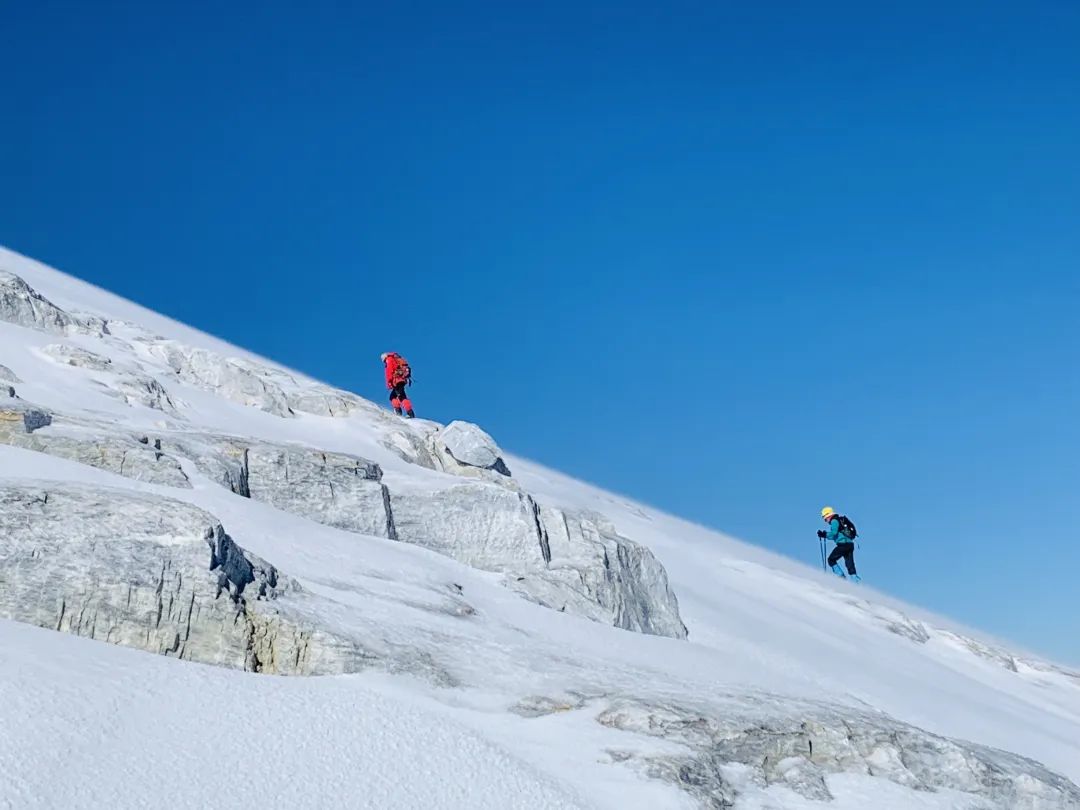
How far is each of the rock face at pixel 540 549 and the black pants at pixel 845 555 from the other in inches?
577

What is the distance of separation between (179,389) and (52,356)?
133 inches

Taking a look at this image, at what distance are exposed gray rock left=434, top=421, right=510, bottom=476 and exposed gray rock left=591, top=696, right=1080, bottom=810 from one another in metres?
15.6

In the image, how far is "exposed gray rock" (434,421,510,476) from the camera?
28.4 meters

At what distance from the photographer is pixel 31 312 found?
30406 mm

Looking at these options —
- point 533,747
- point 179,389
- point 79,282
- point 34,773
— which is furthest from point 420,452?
point 79,282

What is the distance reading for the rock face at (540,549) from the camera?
19.6 metres

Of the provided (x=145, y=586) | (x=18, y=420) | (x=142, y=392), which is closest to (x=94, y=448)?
(x=18, y=420)

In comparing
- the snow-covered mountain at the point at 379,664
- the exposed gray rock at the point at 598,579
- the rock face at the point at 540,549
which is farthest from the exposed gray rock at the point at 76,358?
the exposed gray rock at the point at 598,579

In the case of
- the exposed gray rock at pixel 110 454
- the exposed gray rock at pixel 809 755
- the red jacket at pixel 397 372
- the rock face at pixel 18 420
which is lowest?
the exposed gray rock at pixel 809 755

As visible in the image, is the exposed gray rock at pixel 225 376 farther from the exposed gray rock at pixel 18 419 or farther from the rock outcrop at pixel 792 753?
the rock outcrop at pixel 792 753

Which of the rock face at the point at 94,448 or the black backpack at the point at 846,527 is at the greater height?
the black backpack at the point at 846,527

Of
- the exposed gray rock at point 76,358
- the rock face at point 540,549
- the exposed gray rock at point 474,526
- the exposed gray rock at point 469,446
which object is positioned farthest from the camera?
the exposed gray rock at point 469,446

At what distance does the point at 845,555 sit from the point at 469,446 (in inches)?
552

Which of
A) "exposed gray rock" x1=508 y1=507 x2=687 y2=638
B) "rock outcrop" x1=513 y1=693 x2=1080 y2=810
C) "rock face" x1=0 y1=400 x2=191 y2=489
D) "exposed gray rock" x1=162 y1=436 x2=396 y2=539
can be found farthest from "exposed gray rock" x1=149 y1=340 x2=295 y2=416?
"rock outcrop" x1=513 y1=693 x2=1080 y2=810
